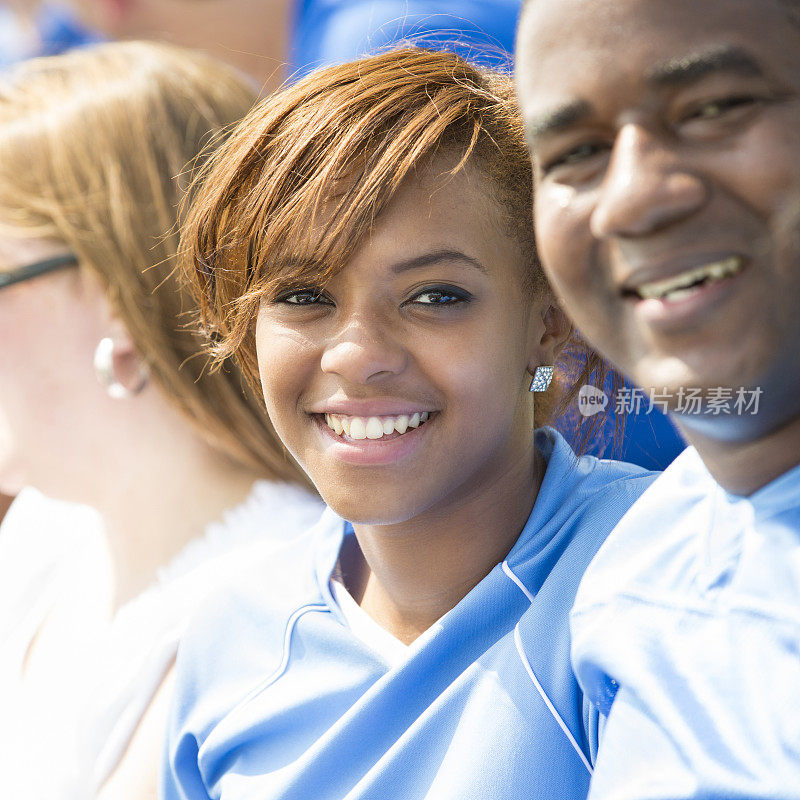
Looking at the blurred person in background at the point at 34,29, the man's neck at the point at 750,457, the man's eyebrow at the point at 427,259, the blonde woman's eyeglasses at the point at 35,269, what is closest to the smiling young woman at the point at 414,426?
the man's eyebrow at the point at 427,259

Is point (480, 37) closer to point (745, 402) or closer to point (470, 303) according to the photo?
point (470, 303)

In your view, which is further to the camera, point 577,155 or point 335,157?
point 335,157

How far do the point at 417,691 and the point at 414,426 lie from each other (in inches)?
9.9

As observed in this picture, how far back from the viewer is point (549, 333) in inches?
40.4

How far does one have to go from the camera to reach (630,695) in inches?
27.2

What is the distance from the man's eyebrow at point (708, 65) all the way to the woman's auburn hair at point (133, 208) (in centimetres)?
95

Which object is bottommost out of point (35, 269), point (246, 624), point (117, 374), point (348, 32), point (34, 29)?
point (246, 624)

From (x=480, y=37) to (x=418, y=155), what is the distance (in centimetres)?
66

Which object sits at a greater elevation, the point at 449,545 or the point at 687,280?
the point at 687,280

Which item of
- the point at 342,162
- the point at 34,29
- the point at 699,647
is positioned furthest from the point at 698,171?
the point at 34,29

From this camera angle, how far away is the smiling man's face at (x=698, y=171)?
0.57 metres

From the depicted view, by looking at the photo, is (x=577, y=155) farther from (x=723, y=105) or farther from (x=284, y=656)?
(x=284, y=656)

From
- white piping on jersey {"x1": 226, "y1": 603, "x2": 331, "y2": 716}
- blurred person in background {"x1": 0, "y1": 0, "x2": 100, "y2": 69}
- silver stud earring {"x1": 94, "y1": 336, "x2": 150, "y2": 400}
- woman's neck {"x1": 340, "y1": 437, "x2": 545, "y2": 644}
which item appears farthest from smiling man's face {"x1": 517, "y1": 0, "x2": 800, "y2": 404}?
blurred person in background {"x1": 0, "y1": 0, "x2": 100, "y2": 69}

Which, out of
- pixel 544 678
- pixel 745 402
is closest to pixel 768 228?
pixel 745 402
